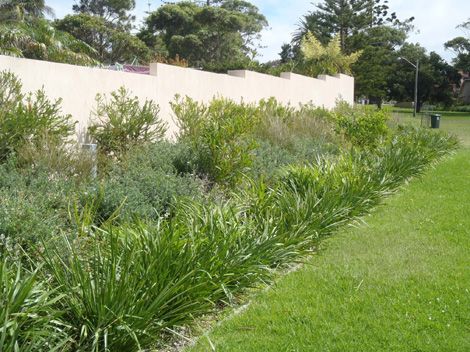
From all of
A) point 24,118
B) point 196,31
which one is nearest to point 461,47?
point 196,31

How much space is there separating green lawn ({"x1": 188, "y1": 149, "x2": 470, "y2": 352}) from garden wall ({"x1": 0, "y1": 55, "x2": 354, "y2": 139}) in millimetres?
4579

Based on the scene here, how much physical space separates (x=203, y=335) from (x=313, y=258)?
7.75ft

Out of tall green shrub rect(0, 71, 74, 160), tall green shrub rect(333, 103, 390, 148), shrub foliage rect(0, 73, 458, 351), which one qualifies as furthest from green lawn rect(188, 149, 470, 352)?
tall green shrub rect(333, 103, 390, 148)

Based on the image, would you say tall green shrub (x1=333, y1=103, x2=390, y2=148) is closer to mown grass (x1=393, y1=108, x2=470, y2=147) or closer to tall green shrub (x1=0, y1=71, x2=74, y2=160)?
tall green shrub (x1=0, y1=71, x2=74, y2=160)

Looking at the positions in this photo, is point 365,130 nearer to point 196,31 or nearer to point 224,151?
point 224,151

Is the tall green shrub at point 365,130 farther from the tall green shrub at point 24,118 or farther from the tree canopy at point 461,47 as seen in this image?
the tree canopy at point 461,47

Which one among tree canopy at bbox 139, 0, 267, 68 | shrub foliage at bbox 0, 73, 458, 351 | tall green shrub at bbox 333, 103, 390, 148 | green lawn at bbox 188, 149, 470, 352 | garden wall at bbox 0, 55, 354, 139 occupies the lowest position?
green lawn at bbox 188, 149, 470, 352

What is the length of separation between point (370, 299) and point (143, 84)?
697 centimetres

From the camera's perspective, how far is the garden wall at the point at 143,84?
9133 mm

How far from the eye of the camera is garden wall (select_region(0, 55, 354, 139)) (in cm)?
913

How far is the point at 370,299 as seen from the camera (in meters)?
5.40

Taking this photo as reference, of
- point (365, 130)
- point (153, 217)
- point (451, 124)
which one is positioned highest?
point (365, 130)

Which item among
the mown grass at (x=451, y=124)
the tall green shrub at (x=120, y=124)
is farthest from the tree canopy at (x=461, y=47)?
the tall green shrub at (x=120, y=124)

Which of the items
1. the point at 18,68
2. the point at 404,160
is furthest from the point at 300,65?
the point at 18,68
